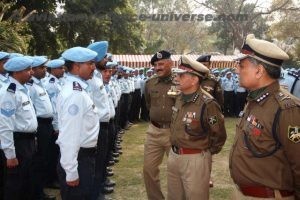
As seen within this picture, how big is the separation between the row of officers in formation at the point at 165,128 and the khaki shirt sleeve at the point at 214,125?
0.4 inches

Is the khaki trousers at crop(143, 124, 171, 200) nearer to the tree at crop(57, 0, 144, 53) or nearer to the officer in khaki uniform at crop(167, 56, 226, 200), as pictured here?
the officer in khaki uniform at crop(167, 56, 226, 200)

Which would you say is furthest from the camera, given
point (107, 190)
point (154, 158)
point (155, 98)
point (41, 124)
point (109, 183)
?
point (109, 183)

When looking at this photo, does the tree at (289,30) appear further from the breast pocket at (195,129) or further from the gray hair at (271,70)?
the gray hair at (271,70)

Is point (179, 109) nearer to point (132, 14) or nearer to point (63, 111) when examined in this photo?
point (63, 111)

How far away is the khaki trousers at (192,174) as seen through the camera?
13.1ft

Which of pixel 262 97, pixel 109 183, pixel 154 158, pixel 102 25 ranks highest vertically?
pixel 262 97

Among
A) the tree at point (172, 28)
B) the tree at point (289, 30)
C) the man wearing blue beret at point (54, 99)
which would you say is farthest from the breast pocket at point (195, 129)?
the tree at point (172, 28)

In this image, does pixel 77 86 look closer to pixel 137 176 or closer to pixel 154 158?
pixel 154 158

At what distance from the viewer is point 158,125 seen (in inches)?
209

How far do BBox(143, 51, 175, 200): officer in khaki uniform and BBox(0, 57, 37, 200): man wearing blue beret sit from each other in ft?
4.87

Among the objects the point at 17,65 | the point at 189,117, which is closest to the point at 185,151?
the point at 189,117

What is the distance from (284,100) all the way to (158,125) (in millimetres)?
2812

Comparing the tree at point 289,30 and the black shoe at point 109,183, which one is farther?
the tree at point 289,30

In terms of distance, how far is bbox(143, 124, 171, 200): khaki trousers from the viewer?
5176mm
